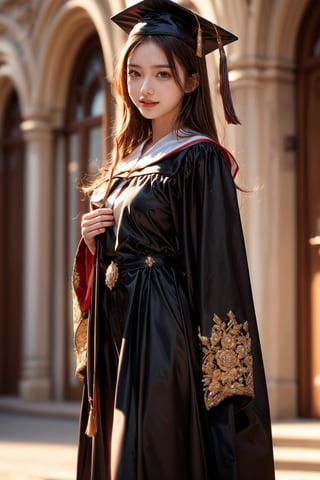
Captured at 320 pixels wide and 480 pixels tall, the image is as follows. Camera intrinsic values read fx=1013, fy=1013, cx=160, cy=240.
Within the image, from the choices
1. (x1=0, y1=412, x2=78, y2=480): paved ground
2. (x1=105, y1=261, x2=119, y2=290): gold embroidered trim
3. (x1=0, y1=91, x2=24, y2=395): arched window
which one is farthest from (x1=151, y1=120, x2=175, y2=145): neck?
(x1=0, y1=91, x2=24, y2=395): arched window

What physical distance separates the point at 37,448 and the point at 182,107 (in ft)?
13.3

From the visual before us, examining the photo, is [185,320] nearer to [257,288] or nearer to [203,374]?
[203,374]

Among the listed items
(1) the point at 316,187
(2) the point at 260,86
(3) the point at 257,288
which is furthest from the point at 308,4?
(3) the point at 257,288

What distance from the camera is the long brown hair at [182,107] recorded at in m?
2.78

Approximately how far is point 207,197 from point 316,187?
3876mm

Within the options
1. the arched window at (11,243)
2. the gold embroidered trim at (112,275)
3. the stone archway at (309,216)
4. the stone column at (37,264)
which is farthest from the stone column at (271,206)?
the arched window at (11,243)

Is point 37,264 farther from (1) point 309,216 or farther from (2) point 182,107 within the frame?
(2) point 182,107

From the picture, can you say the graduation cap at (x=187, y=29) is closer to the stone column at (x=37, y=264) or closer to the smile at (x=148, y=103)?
the smile at (x=148, y=103)

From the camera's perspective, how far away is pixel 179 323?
2.70m

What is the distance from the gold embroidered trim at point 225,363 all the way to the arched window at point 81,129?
19.3 feet

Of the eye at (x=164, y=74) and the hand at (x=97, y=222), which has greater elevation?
the eye at (x=164, y=74)

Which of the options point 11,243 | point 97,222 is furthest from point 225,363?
point 11,243

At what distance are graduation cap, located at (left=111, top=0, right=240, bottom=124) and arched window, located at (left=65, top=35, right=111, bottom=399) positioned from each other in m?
5.56

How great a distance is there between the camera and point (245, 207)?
20.9 feet
